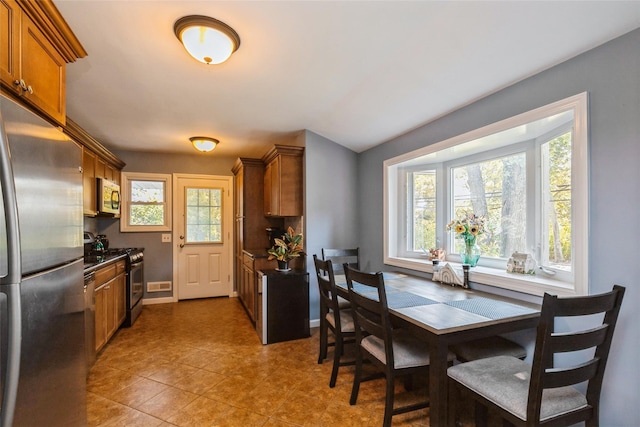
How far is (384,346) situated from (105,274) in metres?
2.81

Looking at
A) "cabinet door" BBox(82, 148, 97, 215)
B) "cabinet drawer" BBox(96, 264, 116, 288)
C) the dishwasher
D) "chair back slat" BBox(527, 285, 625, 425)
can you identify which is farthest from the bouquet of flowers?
"cabinet door" BBox(82, 148, 97, 215)

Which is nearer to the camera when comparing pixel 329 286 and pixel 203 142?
pixel 329 286

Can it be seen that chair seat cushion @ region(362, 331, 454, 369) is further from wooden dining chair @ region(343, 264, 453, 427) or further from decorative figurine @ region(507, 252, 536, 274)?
decorative figurine @ region(507, 252, 536, 274)

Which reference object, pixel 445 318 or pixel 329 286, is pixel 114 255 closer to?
pixel 329 286

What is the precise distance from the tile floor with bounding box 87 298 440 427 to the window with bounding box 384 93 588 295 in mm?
1330

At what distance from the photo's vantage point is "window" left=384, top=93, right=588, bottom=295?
5.79ft

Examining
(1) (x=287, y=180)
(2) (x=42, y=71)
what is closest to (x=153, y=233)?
(1) (x=287, y=180)

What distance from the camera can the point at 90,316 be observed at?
2.48m

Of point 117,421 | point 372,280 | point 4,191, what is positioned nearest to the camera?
point 4,191

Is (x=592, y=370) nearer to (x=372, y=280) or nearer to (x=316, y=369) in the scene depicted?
(x=372, y=280)

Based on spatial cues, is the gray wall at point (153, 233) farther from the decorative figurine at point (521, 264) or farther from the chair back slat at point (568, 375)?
the chair back slat at point (568, 375)

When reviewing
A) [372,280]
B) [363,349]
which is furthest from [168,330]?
[372,280]

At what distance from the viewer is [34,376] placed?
43.3 inches

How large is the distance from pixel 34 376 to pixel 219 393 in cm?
143
